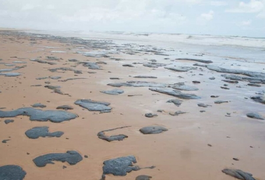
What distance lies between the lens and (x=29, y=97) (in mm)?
5957

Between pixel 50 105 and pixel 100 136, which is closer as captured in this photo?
pixel 100 136

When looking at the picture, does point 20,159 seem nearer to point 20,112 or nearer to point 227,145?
point 20,112

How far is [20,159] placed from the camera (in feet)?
10.6

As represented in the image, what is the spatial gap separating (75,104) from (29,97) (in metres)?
1.19

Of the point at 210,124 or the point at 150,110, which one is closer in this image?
the point at 210,124

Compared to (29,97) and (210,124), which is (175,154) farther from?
(29,97)

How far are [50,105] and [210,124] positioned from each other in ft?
10.7

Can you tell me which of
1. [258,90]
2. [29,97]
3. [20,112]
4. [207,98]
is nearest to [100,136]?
[20,112]

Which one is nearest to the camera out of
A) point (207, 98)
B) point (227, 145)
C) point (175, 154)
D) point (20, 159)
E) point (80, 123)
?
point (20, 159)

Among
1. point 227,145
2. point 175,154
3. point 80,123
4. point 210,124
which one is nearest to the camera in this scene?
point 175,154

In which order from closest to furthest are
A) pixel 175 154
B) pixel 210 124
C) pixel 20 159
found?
1. pixel 20 159
2. pixel 175 154
3. pixel 210 124

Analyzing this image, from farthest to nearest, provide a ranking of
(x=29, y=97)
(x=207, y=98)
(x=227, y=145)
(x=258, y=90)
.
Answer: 1. (x=258, y=90)
2. (x=207, y=98)
3. (x=29, y=97)
4. (x=227, y=145)

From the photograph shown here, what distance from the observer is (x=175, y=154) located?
143 inches

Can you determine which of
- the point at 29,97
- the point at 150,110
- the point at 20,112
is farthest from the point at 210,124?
the point at 29,97
